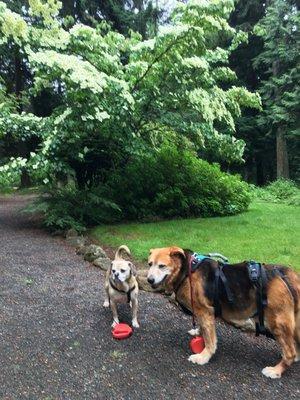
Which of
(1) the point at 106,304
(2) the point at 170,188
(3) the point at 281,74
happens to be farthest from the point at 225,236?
(3) the point at 281,74

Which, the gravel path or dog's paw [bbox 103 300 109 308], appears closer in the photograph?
the gravel path

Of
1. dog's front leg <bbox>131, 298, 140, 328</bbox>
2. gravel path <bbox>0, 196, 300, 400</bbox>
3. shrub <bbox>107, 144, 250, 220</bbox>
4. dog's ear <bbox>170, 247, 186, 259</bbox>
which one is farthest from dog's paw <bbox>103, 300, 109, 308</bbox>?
shrub <bbox>107, 144, 250, 220</bbox>

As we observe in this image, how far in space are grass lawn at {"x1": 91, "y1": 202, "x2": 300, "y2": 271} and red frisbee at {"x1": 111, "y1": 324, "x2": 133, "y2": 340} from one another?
3.02 m

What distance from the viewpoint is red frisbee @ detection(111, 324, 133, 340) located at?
4773 mm

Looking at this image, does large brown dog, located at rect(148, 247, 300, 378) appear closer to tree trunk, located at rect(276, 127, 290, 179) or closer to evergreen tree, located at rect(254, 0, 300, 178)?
evergreen tree, located at rect(254, 0, 300, 178)

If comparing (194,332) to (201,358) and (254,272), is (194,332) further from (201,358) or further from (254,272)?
(254,272)

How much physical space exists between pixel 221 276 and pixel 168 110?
8209mm

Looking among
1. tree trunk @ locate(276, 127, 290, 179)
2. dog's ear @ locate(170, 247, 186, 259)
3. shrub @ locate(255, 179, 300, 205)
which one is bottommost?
dog's ear @ locate(170, 247, 186, 259)

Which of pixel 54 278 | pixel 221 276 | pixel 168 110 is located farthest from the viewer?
pixel 168 110

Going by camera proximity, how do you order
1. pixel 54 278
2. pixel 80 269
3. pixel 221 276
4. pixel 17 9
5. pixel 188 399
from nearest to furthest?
1. pixel 188 399
2. pixel 221 276
3. pixel 54 278
4. pixel 80 269
5. pixel 17 9

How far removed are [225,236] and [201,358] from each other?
5.42m

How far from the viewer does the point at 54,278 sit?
6957 millimetres

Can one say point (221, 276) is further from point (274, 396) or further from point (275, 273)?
point (274, 396)

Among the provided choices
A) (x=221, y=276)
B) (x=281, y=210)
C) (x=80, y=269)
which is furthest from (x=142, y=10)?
(x=221, y=276)
